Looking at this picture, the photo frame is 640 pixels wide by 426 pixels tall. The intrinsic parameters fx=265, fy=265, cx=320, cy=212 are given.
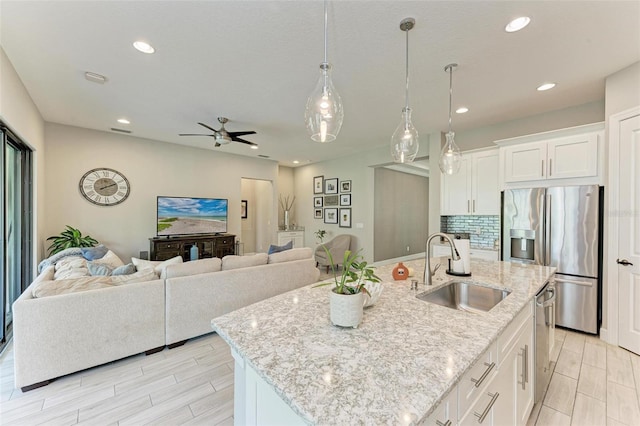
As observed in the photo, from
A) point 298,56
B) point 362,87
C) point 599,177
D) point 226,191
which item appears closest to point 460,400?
point 298,56

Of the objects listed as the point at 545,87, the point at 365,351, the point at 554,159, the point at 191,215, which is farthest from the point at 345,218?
the point at 365,351

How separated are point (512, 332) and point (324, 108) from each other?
1.68 meters

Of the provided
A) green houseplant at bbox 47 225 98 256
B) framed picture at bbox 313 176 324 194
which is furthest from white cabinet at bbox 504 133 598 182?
green houseplant at bbox 47 225 98 256

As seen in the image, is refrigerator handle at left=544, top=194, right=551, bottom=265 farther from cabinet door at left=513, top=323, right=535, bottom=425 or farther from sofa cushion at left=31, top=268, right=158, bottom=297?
sofa cushion at left=31, top=268, right=158, bottom=297

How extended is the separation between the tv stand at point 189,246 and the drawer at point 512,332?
5.41m

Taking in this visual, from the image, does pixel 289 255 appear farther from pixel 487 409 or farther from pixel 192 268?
pixel 487 409

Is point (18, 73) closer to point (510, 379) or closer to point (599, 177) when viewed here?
point (510, 379)

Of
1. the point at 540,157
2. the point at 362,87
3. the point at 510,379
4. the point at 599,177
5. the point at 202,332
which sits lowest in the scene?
the point at 202,332

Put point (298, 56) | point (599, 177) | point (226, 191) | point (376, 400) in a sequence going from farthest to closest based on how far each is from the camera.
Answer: point (226, 191), point (599, 177), point (298, 56), point (376, 400)

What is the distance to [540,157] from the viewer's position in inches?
132

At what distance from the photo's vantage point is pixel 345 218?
668 cm

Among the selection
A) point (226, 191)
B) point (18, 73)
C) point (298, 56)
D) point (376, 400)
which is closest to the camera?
point (376, 400)

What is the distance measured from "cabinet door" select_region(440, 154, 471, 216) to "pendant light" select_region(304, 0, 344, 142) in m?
3.19

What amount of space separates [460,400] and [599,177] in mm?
3461
